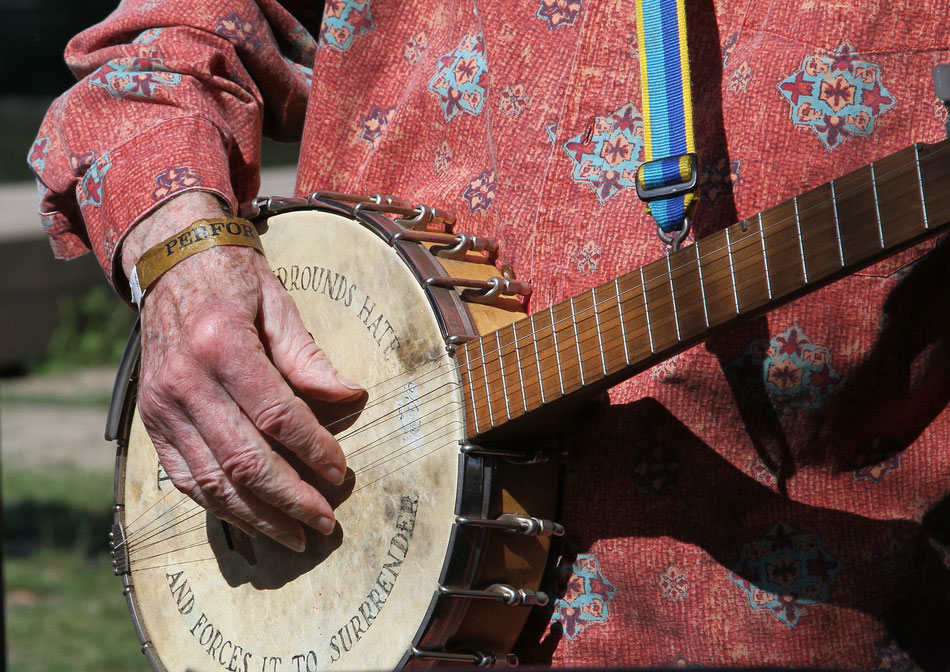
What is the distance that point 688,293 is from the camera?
40.5 inches

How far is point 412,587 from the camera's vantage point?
1.18 meters

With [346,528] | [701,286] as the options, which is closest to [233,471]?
[346,528]

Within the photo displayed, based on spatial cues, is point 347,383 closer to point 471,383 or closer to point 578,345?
point 471,383

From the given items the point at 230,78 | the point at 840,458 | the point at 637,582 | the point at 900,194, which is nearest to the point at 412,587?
the point at 637,582

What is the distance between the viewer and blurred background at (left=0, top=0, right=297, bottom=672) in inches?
139

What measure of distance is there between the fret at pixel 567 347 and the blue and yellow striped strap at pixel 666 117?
0.13 metres

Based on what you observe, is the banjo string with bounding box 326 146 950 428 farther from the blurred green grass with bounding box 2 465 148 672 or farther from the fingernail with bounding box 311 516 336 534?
the blurred green grass with bounding box 2 465 148 672

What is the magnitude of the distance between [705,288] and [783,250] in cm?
8

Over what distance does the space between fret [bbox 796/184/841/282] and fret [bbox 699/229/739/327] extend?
7 centimetres

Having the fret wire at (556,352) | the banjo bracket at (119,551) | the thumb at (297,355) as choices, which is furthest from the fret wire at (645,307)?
the banjo bracket at (119,551)

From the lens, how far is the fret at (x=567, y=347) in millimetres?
1099

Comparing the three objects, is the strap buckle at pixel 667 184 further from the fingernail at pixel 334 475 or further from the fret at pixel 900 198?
the fingernail at pixel 334 475

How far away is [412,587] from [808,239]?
546 mm

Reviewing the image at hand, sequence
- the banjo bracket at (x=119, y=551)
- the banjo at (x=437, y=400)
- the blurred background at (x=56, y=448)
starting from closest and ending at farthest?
the banjo at (x=437, y=400) < the banjo bracket at (x=119, y=551) < the blurred background at (x=56, y=448)
